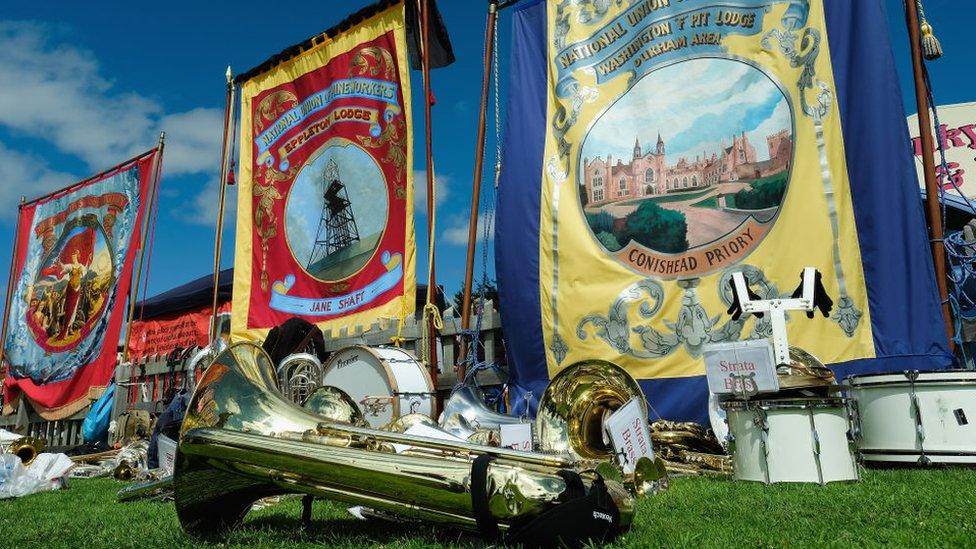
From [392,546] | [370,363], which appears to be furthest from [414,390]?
[392,546]

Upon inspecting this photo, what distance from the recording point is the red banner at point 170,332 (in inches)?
579

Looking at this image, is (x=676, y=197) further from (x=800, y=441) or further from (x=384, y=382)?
(x=384, y=382)

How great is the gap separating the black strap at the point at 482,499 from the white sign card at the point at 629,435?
156cm

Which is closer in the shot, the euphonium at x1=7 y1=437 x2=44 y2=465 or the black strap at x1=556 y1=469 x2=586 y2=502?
the black strap at x1=556 y1=469 x2=586 y2=502

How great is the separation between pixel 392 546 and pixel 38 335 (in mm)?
11826

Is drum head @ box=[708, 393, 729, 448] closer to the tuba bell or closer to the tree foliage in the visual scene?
the tuba bell

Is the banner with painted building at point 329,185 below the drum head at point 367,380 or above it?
above

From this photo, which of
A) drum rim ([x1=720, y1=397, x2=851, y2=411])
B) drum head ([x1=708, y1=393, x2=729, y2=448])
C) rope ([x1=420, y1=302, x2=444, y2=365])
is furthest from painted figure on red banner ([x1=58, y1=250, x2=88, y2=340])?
drum rim ([x1=720, y1=397, x2=851, y2=411])

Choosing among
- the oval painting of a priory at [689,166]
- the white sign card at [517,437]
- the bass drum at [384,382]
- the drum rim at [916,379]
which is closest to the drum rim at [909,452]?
A: the drum rim at [916,379]

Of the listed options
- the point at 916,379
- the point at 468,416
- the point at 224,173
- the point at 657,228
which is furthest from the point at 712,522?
the point at 224,173

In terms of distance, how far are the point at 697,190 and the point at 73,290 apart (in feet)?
33.3

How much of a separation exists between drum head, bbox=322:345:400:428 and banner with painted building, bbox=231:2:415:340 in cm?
91

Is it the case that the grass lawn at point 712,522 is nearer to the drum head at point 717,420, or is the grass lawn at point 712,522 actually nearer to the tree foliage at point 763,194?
the drum head at point 717,420

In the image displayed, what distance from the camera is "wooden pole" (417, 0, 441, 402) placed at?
268 inches
